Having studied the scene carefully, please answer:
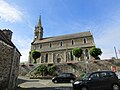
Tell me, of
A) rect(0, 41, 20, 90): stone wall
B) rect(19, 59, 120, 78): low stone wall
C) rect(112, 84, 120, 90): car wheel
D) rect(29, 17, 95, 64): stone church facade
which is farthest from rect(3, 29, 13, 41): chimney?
rect(29, 17, 95, 64): stone church facade

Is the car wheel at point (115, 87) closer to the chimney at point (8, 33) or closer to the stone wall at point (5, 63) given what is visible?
the stone wall at point (5, 63)

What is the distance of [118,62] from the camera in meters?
27.7

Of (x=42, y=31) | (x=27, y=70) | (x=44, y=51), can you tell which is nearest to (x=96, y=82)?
(x=27, y=70)

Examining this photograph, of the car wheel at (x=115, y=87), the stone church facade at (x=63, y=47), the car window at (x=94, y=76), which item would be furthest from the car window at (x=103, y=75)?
the stone church facade at (x=63, y=47)

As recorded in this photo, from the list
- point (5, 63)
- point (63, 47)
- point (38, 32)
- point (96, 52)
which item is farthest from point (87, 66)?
point (38, 32)

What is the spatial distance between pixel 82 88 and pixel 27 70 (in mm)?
25047

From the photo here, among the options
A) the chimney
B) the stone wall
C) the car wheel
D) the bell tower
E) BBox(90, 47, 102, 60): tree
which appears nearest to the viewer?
the car wheel

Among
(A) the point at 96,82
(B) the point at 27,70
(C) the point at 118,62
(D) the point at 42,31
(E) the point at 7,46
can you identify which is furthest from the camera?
(D) the point at 42,31

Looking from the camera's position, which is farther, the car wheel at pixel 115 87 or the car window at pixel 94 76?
the car window at pixel 94 76

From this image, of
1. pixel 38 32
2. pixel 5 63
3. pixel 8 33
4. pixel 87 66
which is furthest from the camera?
pixel 38 32

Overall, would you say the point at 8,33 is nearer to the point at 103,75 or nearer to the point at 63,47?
the point at 103,75

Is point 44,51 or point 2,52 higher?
point 44,51

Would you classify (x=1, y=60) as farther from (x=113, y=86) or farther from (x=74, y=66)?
(x=74, y=66)

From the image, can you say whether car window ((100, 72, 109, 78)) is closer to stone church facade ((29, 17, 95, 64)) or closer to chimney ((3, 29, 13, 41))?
chimney ((3, 29, 13, 41))
